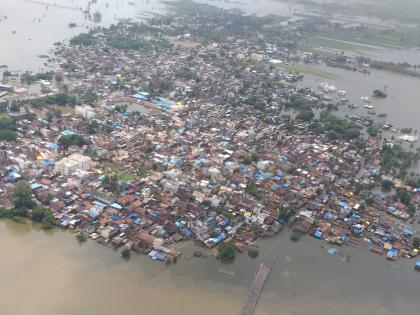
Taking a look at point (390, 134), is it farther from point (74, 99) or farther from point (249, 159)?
point (74, 99)

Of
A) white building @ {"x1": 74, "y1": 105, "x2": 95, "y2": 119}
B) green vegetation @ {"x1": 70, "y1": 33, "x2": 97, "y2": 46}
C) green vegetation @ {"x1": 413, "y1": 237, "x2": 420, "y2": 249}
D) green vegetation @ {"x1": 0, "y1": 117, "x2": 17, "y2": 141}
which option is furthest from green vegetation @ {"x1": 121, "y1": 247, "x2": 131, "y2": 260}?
green vegetation @ {"x1": 70, "y1": 33, "x2": 97, "y2": 46}

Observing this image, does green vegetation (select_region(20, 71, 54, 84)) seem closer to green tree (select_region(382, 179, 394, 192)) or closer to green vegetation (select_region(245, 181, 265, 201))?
green vegetation (select_region(245, 181, 265, 201))

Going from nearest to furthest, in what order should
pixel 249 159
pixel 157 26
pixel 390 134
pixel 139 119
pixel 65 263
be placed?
pixel 65 263 < pixel 249 159 < pixel 139 119 < pixel 390 134 < pixel 157 26

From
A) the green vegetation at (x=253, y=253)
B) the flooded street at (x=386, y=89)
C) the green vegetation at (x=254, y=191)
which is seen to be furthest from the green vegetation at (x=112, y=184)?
the flooded street at (x=386, y=89)

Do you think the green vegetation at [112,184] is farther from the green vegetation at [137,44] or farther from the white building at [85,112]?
the green vegetation at [137,44]

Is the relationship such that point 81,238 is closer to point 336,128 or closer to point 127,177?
point 127,177

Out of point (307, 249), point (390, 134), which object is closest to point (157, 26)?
point (390, 134)

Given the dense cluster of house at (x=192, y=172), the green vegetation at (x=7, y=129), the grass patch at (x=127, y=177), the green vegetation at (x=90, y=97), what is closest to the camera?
the dense cluster of house at (x=192, y=172)
